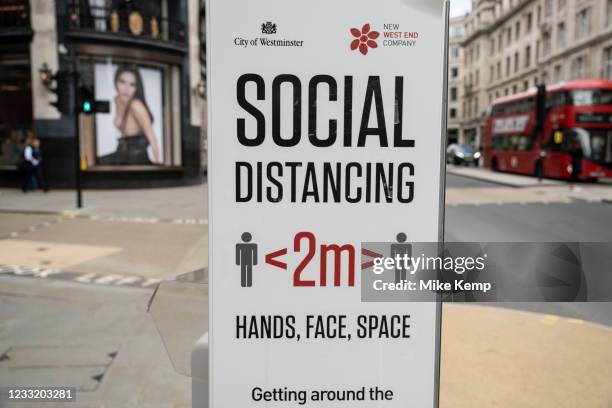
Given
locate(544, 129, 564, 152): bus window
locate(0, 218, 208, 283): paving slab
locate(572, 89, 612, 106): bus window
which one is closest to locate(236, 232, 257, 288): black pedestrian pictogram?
Answer: locate(0, 218, 208, 283): paving slab

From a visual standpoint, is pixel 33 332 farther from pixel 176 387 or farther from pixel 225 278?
pixel 225 278

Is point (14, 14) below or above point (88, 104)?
above

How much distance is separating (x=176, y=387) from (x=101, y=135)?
16.3 meters

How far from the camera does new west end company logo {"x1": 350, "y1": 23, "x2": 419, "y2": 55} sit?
58.6 inches

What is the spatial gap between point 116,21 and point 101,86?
2358 millimetres

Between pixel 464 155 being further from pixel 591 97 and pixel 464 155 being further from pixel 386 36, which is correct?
pixel 386 36

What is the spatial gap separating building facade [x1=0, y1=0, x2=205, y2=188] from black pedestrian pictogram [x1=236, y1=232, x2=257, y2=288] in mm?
16409

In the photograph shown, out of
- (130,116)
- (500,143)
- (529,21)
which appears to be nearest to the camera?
(130,116)

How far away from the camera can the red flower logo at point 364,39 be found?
1.49m

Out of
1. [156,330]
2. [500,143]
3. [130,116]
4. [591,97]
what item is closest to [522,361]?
[156,330]

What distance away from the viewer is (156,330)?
4.25 meters

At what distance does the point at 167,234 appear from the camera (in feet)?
29.6

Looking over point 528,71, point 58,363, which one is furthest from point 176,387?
point 528,71

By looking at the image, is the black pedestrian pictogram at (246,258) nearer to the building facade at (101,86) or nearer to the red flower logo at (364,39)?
the red flower logo at (364,39)
